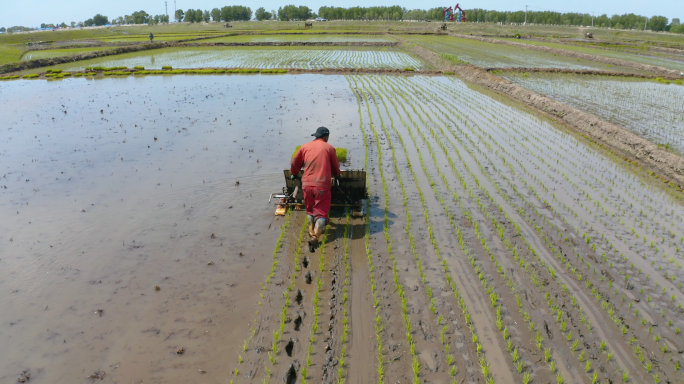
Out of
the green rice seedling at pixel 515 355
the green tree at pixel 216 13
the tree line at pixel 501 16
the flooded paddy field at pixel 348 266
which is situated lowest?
the green rice seedling at pixel 515 355

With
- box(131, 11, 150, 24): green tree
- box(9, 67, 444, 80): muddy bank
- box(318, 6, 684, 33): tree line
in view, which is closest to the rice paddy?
box(9, 67, 444, 80): muddy bank

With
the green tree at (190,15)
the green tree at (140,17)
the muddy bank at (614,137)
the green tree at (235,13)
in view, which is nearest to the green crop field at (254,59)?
the muddy bank at (614,137)

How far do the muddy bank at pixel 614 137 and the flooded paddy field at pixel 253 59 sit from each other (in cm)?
1173

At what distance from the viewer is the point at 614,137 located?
9.65 metres

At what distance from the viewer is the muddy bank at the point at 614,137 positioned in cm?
774

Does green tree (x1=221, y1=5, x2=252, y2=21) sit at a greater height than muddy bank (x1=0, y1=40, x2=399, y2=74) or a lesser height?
greater

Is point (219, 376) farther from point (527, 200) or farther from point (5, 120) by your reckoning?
point (5, 120)

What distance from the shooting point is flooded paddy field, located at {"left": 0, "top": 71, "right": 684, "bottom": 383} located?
11.4 ft

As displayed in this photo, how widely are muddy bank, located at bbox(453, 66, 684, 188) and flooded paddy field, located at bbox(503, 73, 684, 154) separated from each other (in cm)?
81

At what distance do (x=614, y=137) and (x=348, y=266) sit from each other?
8.48 meters

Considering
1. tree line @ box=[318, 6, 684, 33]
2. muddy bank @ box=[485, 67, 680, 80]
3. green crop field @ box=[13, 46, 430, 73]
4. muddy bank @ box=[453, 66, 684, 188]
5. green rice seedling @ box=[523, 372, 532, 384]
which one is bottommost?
green rice seedling @ box=[523, 372, 532, 384]

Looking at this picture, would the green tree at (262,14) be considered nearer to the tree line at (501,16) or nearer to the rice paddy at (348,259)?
the tree line at (501,16)

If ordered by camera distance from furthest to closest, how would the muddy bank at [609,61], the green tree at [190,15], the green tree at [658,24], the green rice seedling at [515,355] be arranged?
the green tree at [190,15], the green tree at [658,24], the muddy bank at [609,61], the green rice seedling at [515,355]

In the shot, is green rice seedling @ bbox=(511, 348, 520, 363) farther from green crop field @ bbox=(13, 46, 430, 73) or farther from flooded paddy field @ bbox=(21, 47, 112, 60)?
flooded paddy field @ bbox=(21, 47, 112, 60)
